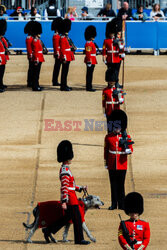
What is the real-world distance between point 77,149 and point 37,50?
17.8 ft

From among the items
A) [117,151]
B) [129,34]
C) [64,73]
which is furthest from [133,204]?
[129,34]

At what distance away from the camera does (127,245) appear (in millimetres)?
6805

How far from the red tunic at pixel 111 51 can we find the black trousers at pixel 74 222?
982 centimetres

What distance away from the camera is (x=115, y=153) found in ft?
31.9

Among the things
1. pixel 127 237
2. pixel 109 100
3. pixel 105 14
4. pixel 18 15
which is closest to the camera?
pixel 127 237

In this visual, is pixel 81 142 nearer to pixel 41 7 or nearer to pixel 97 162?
pixel 97 162

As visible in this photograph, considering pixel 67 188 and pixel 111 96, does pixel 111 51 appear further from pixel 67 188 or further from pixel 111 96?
pixel 67 188

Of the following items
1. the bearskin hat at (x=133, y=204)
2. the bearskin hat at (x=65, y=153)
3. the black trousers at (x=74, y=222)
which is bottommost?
the black trousers at (x=74, y=222)

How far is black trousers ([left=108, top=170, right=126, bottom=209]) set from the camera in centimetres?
987

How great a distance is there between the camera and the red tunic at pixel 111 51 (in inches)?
696

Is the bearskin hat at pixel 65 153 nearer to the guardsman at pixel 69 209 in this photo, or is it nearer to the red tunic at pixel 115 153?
the guardsman at pixel 69 209

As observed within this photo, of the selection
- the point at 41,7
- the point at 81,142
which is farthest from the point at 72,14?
the point at 81,142

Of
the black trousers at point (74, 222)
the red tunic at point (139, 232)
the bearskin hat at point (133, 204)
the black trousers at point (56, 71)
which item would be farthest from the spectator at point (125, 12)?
the red tunic at point (139, 232)

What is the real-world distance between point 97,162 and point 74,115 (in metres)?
3.52
